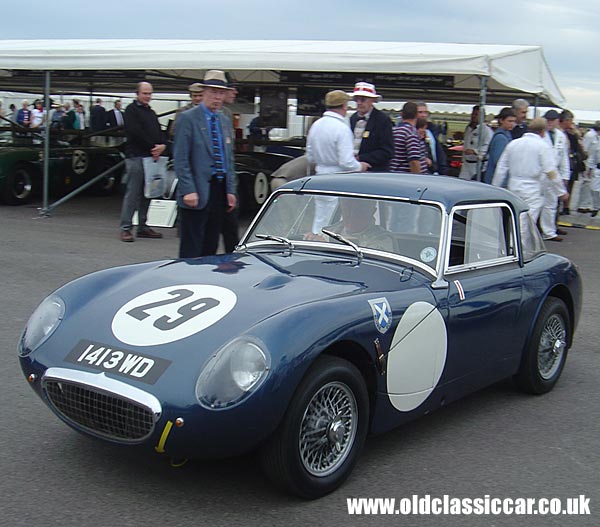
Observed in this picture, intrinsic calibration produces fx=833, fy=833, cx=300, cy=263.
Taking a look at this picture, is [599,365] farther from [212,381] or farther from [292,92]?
[292,92]

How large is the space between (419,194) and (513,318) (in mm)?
892

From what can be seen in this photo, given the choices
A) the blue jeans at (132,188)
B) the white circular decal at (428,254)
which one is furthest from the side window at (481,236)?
the blue jeans at (132,188)

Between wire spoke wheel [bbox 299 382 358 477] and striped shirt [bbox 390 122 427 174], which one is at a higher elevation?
striped shirt [bbox 390 122 427 174]

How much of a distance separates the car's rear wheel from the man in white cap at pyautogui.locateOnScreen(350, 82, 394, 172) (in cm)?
743

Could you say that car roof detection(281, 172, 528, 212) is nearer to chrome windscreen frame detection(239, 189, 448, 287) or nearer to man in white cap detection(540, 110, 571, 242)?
chrome windscreen frame detection(239, 189, 448, 287)

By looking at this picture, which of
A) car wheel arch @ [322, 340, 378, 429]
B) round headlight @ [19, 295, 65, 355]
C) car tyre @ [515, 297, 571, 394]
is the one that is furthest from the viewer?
car tyre @ [515, 297, 571, 394]

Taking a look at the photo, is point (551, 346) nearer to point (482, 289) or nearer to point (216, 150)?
point (482, 289)

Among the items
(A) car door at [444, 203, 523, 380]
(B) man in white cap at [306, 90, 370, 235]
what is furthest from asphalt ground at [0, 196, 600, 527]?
(B) man in white cap at [306, 90, 370, 235]

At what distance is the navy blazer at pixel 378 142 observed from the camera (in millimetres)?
8469

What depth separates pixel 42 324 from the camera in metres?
3.84

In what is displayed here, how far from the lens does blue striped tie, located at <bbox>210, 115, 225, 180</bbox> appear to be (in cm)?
676

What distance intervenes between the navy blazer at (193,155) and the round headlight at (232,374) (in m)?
3.45

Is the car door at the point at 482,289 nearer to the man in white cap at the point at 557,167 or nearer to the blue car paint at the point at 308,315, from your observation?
the blue car paint at the point at 308,315

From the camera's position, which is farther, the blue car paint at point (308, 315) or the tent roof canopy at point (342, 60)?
the tent roof canopy at point (342, 60)
